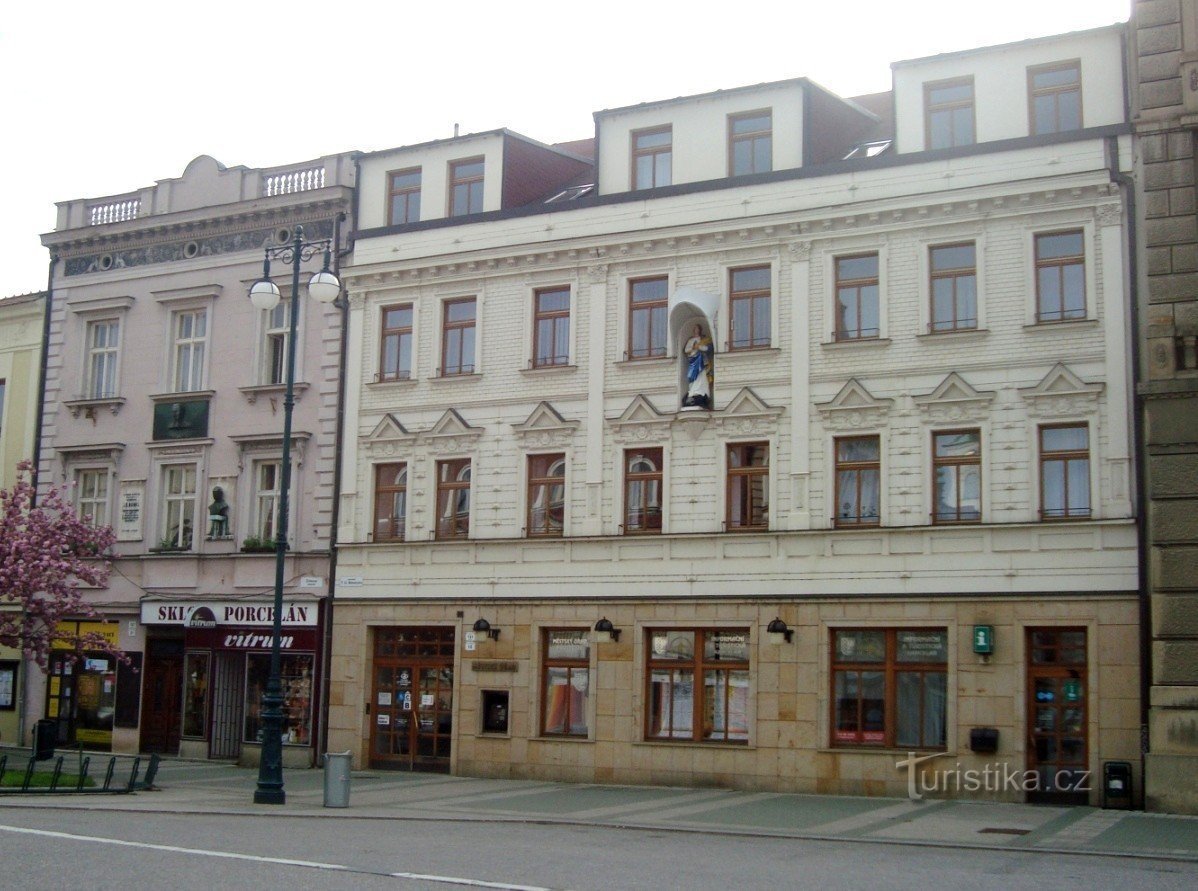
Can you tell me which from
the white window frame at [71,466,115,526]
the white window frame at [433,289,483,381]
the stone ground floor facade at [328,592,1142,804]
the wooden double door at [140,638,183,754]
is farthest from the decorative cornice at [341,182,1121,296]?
the wooden double door at [140,638,183,754]

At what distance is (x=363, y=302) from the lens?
33469 mm

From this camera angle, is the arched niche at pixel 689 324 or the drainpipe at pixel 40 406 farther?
the drainpipe at pixel 40 406

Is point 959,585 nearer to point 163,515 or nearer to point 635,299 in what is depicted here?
point 635,299

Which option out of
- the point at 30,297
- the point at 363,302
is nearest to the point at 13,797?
the point at 363,302

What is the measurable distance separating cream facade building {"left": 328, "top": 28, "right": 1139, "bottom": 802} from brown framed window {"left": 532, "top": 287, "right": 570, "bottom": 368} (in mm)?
78

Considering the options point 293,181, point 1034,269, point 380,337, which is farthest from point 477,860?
point 293,181

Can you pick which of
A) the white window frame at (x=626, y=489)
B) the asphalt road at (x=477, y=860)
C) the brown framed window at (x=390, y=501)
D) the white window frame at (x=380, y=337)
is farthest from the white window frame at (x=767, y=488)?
the asphalt road at (x=477, y=860)

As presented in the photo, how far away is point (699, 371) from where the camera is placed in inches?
1148

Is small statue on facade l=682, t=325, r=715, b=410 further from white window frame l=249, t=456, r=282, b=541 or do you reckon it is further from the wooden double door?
the wooden double door

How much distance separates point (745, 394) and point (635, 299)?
10.9ft

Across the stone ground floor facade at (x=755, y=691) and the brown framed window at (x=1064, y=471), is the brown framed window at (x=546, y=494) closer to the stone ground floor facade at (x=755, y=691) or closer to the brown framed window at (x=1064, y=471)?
the stone ground floor facade at (x=755, y=691)

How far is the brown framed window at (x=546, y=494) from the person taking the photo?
101 ft

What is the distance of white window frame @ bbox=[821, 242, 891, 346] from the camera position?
27.9m

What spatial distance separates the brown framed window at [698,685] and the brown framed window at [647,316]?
542 cm
